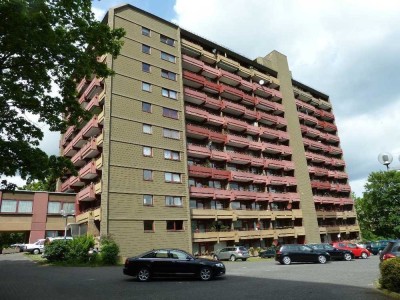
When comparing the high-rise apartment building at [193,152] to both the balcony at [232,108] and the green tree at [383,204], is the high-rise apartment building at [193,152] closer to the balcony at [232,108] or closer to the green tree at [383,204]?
the balcony at [232,108]

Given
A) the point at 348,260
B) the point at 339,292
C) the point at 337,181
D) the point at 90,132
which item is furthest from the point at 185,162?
the point at 337,181

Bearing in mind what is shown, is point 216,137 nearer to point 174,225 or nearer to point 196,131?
point 196,131

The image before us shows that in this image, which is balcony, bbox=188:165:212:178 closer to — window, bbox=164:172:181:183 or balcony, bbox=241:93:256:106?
window, bbox=164:172:181:183

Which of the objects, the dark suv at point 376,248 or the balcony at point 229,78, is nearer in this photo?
the dark suv at point 376,248

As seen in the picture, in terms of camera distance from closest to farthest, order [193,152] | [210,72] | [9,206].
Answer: [193,152] → [9,206] → [210,72]

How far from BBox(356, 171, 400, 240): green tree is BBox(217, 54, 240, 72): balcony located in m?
35.4

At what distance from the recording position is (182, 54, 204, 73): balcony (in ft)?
146

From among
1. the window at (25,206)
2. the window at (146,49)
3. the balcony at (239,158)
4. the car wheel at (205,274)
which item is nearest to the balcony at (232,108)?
the balcony at (239,158)

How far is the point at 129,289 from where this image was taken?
44.8 ft

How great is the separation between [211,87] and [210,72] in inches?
95.5

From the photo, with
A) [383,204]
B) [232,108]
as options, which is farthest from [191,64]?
[383,204]

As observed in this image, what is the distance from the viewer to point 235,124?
158ft

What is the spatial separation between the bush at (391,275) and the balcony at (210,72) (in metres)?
39.0

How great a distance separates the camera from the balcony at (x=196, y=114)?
42250 millimetres
